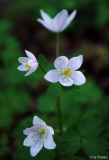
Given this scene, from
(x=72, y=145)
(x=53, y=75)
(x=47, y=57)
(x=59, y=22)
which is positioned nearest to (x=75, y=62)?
(x=53, y=75)

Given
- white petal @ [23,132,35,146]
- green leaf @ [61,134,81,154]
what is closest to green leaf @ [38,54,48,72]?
white petal @ [23,132,35,146]

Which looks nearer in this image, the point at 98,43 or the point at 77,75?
the point at 77,75

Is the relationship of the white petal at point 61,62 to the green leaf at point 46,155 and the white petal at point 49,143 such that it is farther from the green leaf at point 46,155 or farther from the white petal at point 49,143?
the green leaf at point 46,155

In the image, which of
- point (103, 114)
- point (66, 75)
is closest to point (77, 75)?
point (66, 75)

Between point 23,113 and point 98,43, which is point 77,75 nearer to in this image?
point 23,113

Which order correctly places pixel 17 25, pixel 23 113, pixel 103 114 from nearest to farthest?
pixel 103 114, pixel 23 113, pixel 17 25

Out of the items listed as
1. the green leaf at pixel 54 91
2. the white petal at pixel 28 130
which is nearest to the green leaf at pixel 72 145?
the white petal at pixel 28 130
